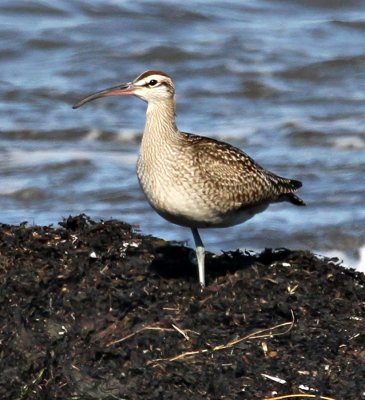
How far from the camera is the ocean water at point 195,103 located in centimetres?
1027

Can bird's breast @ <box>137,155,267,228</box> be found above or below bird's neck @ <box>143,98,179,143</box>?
below

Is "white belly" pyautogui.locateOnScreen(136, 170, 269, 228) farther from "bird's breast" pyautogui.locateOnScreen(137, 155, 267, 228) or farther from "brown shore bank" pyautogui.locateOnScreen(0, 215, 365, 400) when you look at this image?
"brown shore bank" pyautogui.locateOnScreen(0, 215, 365, 400)

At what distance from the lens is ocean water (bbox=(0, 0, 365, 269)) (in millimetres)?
10273

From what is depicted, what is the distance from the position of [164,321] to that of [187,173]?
101cm

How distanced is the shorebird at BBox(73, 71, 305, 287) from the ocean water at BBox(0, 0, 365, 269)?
2.01m

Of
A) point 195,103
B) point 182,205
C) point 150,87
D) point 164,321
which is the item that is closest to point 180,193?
point 182,205

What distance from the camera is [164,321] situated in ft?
20.4

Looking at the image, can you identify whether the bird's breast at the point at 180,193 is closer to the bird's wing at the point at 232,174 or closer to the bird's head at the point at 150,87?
the bird's wing at the point at 232,174

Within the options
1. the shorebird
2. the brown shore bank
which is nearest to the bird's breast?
the shorebird

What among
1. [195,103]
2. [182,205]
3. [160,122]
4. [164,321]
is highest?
[160,122]

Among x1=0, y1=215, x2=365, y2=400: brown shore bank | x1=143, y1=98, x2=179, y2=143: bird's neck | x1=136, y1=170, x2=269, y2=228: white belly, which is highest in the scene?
x1=143, y1=98, x2=179, y2=143: bird's neck

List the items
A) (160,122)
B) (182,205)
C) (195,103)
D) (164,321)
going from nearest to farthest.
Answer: (164,321), (182,205), (160,122), (195,103)

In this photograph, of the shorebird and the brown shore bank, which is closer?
the brown shore bank

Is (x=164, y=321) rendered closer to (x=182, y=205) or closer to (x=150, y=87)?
(x=182, y=205)
